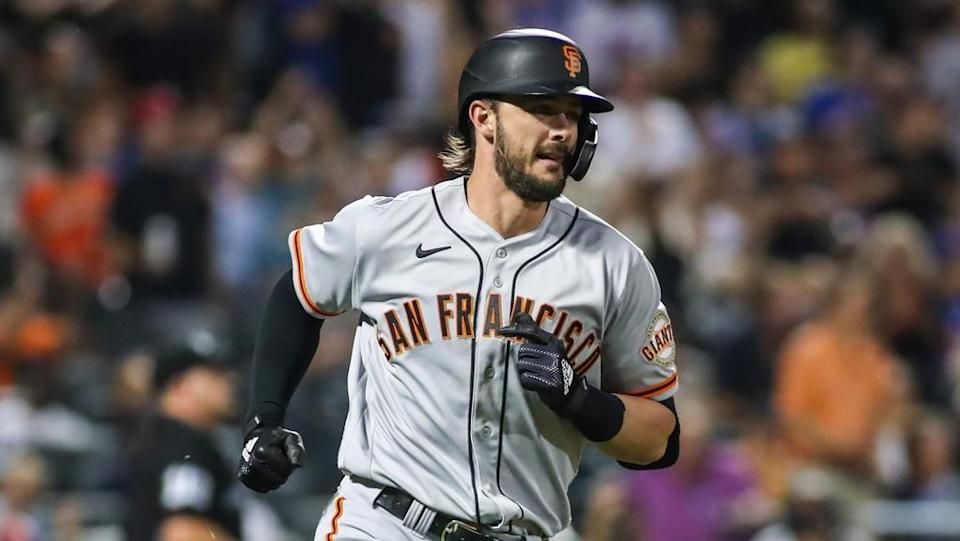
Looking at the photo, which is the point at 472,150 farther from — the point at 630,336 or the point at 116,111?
the point at 116,111

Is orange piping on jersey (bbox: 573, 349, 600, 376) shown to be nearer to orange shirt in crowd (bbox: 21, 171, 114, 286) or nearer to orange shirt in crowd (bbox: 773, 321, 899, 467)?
orange shirt in crowd (bbox: 773, 321, 899, 467)

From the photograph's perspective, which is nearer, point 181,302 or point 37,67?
point 181,302

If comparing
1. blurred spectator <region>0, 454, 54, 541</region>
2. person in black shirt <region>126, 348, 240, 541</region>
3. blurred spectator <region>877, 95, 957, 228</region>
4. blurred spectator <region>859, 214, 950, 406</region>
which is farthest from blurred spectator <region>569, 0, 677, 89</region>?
person in black shirt <region>126, 348, 240, 541</region>

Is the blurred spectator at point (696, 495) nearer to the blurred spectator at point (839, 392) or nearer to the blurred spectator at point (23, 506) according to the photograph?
the blurred spectator at point (839, 392)

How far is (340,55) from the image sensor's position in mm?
11031

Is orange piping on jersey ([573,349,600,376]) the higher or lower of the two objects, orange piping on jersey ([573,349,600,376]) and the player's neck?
the lower

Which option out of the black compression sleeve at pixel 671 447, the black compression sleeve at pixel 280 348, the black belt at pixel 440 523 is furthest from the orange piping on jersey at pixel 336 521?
the black compression sleeve at pixel 671 447

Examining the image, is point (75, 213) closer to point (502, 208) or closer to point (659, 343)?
point (502, 208)

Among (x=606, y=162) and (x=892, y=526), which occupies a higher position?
(x=606, y=162)

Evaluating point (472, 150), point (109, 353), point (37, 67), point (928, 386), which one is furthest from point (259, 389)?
point (37, 67)

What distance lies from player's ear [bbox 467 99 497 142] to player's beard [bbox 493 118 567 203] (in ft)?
0.11

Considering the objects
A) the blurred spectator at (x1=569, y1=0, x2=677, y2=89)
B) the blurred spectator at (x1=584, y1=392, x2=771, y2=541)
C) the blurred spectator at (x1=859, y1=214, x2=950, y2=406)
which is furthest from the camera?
the blurred spectator at (x1=569, y1=0, x2=677, y2=89)

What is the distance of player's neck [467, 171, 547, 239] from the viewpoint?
416 cm

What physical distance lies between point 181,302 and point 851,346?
3.56 m
